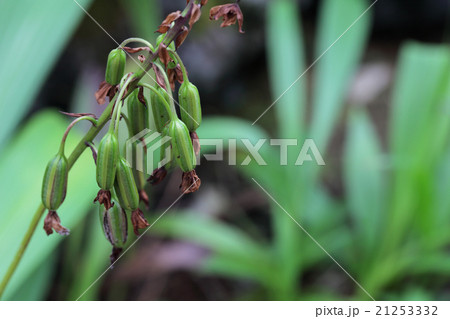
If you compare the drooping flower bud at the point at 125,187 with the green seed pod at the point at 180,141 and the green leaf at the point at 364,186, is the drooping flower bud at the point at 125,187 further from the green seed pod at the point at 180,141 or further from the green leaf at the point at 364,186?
the green leaf at the point at 364,186

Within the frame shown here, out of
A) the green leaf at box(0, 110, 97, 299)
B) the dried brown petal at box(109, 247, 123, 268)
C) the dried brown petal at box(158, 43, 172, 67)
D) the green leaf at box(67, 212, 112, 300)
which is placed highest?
the dried brown petal at box(158, 43, 172, 67)

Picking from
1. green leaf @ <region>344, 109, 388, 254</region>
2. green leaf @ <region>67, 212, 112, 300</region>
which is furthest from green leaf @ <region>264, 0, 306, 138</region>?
green leaf @ <region>67, 212, 112, 300</region>

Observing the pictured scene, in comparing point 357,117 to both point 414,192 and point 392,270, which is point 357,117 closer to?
point 414,192

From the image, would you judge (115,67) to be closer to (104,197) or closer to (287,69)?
(104,197)

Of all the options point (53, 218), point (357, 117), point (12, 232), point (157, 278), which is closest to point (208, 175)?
point (157, 278)

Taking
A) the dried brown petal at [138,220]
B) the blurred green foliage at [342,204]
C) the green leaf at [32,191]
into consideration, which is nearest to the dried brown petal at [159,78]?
the dried brown petal at [138,220]

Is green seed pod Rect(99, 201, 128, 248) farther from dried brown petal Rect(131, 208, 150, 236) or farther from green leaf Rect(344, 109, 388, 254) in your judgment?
green leaf Rect(344, 109, 388, 254)
